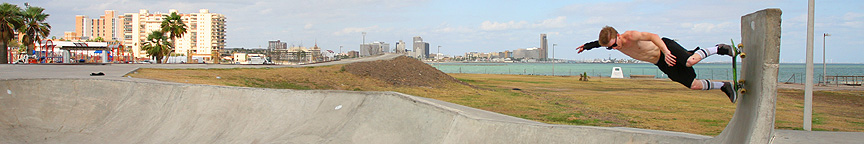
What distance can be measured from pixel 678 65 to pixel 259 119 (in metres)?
7.94

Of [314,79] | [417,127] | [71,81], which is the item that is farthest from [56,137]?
[314,79]

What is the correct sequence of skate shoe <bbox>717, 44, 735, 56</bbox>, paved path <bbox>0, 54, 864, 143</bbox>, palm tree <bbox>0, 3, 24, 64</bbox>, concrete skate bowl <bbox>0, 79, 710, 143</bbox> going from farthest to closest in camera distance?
palm tree <bbox>0, 3, 24, 64</bbox> → concrete skate bowl <bbox>0, 79, 710, 143</bbox> → paved path <bbox>0, 54, 864, 143</bbox> → skate shoe <bbox>717, 44, 735, 56</bbox>

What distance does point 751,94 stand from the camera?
5668 millimetres

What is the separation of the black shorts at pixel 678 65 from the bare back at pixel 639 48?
0.13 meters

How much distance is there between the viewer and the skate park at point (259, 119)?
755 cm

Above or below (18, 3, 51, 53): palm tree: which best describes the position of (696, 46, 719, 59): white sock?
below

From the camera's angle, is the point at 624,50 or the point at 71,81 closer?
the point at 624,50

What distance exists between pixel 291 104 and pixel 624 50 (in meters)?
7.40

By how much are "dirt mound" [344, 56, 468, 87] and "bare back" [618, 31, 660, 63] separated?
25297 millimetres

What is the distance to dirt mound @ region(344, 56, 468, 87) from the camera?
31.8m

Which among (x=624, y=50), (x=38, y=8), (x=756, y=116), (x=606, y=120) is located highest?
(x=38, y=8)

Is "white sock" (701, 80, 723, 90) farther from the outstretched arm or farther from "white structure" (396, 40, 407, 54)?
"white structure" (396, 40, 407, 54)

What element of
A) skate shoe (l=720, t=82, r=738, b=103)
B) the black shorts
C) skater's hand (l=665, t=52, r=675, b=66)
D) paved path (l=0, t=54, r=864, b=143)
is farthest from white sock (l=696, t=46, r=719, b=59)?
paved path (l=0, t=54, r=864, b=143)

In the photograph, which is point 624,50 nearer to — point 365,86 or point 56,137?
point 56,137
